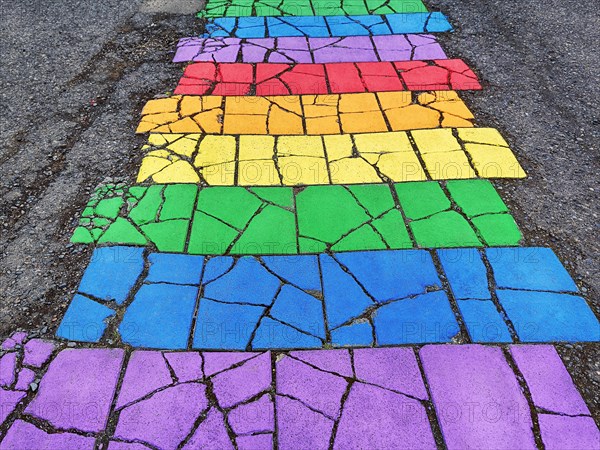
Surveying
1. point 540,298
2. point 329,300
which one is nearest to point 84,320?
point 329,300

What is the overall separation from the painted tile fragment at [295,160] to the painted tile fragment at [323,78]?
0.79m

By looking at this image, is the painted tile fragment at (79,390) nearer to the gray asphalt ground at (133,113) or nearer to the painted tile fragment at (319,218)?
the gray asphalt ground at (133,113)

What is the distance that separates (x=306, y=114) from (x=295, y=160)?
0.72 meters

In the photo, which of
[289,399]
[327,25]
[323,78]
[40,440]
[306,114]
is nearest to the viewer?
[40,440]

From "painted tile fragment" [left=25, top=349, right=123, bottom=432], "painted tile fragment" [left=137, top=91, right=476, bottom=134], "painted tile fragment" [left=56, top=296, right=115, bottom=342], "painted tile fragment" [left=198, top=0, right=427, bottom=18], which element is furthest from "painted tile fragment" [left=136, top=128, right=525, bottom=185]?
"painted tile fragment" [left=198, top=0, right=427, bottom=18]

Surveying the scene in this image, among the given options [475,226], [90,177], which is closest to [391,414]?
[475,226]

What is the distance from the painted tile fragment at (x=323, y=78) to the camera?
499cm

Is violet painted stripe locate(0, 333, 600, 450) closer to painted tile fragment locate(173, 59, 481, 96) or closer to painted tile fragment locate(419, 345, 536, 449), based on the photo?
painted tile fragment locate(419, 345, 536, 449)

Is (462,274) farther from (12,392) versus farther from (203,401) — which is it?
(12,392)

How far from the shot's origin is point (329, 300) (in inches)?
121

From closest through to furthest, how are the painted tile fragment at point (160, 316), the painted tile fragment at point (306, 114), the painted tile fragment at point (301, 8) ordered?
the painted tile fragment at point (160, 316)
the painted tile fragment at point (306, 114)
the painted tile fragment at point (301, 8)

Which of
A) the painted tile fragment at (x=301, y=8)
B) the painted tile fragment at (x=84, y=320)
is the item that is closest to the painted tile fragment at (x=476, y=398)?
the painted tile fragment at (x=84, y=320)

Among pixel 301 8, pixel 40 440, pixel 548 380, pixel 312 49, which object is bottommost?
pixel 40 440

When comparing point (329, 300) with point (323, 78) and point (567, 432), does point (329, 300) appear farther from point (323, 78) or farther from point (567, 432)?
point (323, 78)
